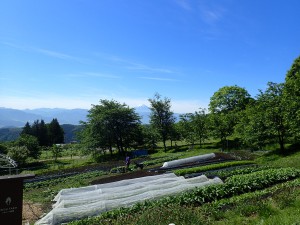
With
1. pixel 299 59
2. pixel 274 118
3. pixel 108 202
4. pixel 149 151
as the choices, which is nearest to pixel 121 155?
pixel 149 151

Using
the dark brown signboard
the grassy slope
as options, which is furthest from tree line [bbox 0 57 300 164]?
the dark brown signboard

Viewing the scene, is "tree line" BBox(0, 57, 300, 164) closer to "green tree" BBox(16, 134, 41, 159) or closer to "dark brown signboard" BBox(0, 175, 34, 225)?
"green tree" BBox(16, 134, 41, 159)

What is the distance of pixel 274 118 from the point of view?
3067 cm

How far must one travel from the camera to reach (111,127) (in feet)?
180

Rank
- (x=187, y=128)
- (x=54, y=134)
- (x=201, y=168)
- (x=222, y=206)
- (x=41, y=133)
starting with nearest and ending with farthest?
(x=222, y=206) → (x=201, y=168) → (x=187, y=128) → (x=41, y=133) → (x=54, y=134)

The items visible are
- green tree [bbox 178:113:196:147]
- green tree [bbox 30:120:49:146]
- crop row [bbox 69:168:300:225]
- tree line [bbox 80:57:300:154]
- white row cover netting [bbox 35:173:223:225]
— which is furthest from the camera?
green tree [bbox 30:120:49:146]

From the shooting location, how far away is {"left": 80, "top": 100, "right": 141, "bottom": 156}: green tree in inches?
2135

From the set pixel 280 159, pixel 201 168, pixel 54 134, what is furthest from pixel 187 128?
pixel 54 134

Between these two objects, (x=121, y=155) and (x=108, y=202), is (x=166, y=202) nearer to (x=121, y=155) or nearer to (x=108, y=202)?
(x=108, y=202)

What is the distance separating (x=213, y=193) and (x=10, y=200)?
9.29 meters

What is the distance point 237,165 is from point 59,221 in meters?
17.4

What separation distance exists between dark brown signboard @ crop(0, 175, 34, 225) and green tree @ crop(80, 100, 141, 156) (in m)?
45.4

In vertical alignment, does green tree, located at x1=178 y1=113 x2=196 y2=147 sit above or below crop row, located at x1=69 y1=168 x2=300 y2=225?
above

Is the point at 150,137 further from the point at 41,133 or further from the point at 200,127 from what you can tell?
the point at 41,133
